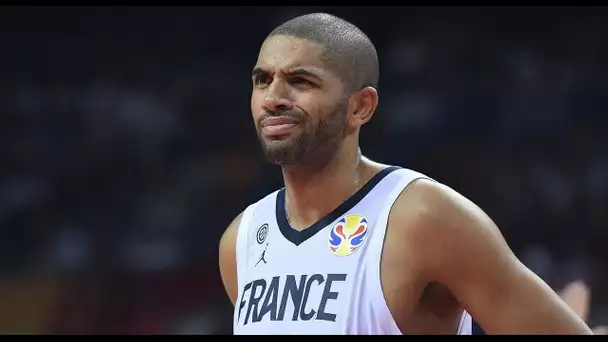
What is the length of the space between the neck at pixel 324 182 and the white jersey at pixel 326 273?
4 centimetres

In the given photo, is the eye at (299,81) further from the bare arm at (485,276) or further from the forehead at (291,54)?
the bare arm at (485,276)

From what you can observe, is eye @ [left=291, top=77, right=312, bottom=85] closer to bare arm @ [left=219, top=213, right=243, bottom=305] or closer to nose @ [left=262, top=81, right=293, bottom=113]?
nose @ [left=262, top=81, right=293, bottom=113]

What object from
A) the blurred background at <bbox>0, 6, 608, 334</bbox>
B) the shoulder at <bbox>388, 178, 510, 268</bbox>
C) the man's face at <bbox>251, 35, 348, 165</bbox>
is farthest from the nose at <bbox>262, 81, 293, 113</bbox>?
the blurred background at <bbox>0, 6, 608, 334</bbox>

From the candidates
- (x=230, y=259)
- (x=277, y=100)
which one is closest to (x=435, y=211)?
(x=277, y=100)

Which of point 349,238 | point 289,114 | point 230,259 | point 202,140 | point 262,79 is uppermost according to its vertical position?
point 262,79

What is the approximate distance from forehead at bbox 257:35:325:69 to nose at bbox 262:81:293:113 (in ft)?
0.27

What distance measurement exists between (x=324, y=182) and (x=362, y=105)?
0.34 meters

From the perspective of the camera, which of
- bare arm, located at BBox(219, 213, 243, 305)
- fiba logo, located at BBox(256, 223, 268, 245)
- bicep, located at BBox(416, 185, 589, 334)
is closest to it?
bicep, located at BBox(416, 185, 589, 334)

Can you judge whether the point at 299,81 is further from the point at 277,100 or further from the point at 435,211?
the point at 435,211

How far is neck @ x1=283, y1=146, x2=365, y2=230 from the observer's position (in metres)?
3.42

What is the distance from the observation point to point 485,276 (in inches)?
117

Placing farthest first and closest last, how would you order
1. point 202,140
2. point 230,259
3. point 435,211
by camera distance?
1. point 202,140
2. point 230,259
3. point 435,211

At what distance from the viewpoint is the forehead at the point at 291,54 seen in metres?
3.27

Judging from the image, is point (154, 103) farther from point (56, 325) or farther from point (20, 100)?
point (56, 325)
